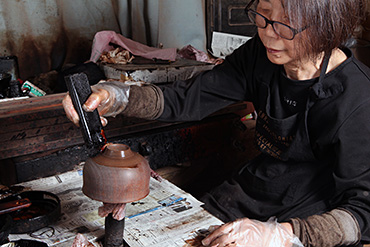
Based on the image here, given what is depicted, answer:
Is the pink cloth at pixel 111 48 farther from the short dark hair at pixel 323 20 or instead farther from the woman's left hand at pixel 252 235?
the woman's left hand at pixel 252 235

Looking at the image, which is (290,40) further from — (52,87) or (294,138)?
(52,87)

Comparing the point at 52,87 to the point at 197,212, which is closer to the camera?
the point at 197,212

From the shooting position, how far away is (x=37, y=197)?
67.2 inches

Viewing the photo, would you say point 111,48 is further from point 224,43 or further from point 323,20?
point 323,20

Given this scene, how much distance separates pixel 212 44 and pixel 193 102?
6.48 ft

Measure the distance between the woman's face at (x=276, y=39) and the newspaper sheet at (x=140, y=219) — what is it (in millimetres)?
710

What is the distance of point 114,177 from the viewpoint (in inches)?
50.8

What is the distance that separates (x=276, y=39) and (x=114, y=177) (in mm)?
849

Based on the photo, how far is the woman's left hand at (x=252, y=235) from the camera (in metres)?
1.42

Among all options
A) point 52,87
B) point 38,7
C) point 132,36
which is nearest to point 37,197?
point 52,87

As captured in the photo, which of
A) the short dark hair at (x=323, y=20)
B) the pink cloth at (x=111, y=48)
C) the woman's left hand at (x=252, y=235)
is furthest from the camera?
the pink cloth at (x=111, y=48)

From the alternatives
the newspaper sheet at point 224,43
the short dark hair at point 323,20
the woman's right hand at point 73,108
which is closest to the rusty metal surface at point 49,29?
the newspaper sheet at point 224,43

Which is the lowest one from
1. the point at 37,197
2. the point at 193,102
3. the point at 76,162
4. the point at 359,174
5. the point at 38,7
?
the point at 76,162

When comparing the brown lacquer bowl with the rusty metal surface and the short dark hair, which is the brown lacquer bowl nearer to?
the short dark hair
